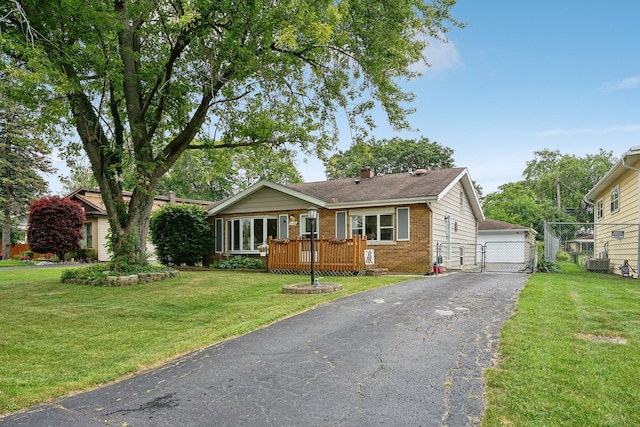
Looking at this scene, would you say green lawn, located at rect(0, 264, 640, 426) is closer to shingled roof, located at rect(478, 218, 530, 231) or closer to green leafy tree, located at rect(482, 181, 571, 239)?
shingled roof, located at rect(478, 218, 530, 231)

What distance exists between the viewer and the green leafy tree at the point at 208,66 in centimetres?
942

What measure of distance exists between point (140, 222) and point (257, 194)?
21.4ft

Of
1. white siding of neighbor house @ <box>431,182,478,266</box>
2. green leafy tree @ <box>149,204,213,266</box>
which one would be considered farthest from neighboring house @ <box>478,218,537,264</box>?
green leafy tree @ <box>149,204,213,266</box>

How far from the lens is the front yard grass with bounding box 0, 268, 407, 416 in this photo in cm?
448

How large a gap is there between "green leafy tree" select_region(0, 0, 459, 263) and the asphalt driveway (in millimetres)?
6258

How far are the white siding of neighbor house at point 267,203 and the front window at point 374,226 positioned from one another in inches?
93.4

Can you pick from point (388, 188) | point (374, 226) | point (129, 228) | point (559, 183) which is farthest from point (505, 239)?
point (559, 183)

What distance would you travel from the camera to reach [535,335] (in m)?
5.36

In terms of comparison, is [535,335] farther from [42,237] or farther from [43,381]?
[42,237]

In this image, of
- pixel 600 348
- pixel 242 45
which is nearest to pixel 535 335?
pixel 600 348

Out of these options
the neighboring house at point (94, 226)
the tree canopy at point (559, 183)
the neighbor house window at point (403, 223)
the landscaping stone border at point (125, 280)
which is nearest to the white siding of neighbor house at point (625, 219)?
the neighbor house window at point (403, 223)

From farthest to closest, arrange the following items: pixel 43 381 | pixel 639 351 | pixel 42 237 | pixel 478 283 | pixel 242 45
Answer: pixel 42 237, pixel 478 283, pixel 242 45, pixel 639 351, pixel 43 381

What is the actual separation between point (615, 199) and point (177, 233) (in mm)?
18610

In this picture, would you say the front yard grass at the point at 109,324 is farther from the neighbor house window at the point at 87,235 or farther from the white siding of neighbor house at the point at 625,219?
the neighbor house window at the point at 87,235
